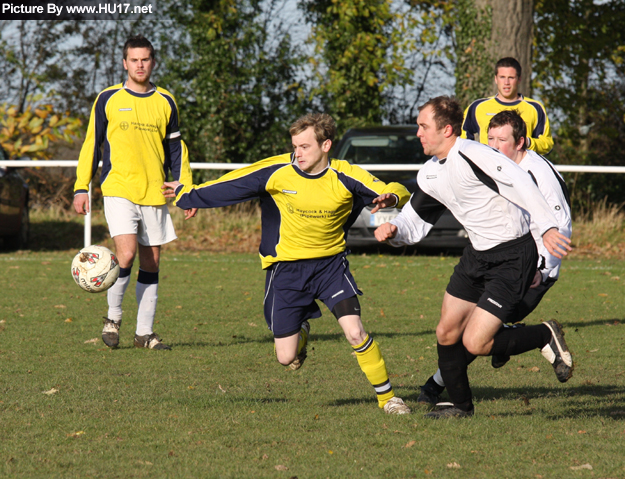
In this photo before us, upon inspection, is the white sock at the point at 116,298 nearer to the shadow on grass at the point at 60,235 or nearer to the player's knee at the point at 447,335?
the player's knee at the point at 447,335

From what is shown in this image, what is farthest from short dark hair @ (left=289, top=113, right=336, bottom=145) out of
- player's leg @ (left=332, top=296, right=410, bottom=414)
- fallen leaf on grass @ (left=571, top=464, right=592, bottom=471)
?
fallen leaf on grass @ (left=571, top=464, right=592, bottom=471)

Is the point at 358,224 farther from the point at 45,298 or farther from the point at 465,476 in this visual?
the point at 465,476

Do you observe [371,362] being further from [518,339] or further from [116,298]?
[116,298]

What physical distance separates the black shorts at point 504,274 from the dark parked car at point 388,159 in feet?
23.4

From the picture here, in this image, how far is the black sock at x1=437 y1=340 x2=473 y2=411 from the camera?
4547 mm

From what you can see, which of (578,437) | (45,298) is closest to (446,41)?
(45,298)

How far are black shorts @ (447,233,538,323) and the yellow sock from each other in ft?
2.14

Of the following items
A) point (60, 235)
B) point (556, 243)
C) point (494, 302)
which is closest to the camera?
point (556, 243)

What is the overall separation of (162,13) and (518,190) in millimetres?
16880

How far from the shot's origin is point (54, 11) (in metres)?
21.0

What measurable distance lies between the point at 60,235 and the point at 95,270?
8.77 meters

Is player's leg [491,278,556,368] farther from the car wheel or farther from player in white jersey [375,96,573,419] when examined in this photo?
the car wheel

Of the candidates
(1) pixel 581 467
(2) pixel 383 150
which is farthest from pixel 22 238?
(1) pixel 581 467

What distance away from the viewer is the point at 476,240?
15.1 ft
